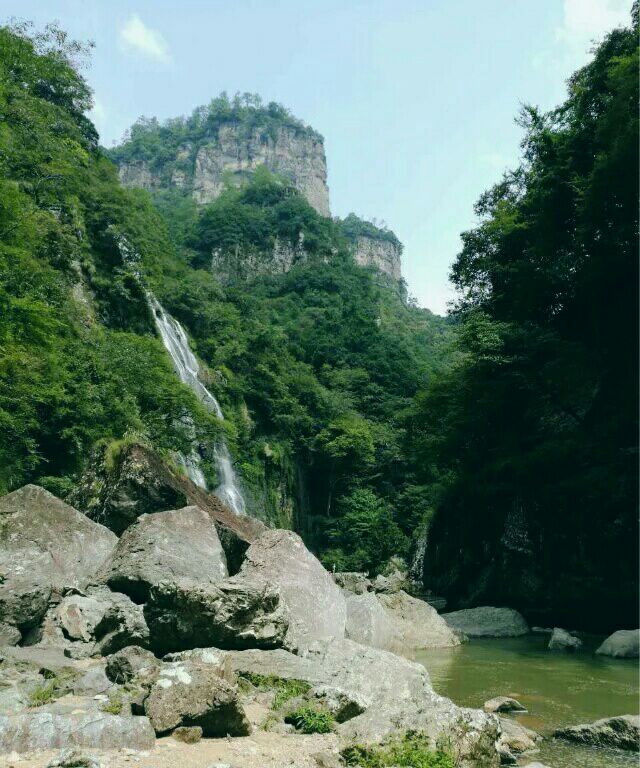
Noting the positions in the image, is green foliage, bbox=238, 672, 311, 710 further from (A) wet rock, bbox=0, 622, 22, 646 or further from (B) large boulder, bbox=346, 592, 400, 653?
(B) large boulder, bbox=346, 592, 400, 653

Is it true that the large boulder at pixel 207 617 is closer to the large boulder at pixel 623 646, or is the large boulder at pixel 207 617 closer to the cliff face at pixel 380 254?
the large boulder at pixel 623 646

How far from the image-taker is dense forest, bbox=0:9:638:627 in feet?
47.9

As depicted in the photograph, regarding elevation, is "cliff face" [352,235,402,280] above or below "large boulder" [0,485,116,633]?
above

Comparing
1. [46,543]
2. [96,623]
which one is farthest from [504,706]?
[46,543]

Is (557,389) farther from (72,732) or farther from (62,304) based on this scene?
(62,304)

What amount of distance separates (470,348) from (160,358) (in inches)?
469

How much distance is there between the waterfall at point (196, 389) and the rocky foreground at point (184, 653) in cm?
1679

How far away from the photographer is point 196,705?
418cm

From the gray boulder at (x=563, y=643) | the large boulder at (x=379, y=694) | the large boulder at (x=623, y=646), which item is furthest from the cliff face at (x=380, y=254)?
the large boulder at (x=379, y=694)

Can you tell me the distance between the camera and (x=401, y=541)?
3609cm

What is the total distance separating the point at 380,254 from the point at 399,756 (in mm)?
116107

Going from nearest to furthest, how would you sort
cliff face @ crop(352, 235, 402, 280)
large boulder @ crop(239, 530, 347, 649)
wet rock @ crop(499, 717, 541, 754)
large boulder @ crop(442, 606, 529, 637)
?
wet rock @ crop(499, 717, 541, 754) → large boulder @ crop(239, 530, 347, 649) → large boulder @ crop(442, 606, 529, 637) → cliff face @ crop(352, 235, 402, 280)

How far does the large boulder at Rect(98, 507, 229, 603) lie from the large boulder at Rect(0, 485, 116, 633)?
2.04ft

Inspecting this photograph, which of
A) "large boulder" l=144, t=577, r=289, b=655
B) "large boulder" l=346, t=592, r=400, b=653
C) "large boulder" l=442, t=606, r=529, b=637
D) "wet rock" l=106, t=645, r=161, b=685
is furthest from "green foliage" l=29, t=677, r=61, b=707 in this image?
"large boulder" l=442, t=606, r=529, b=637
